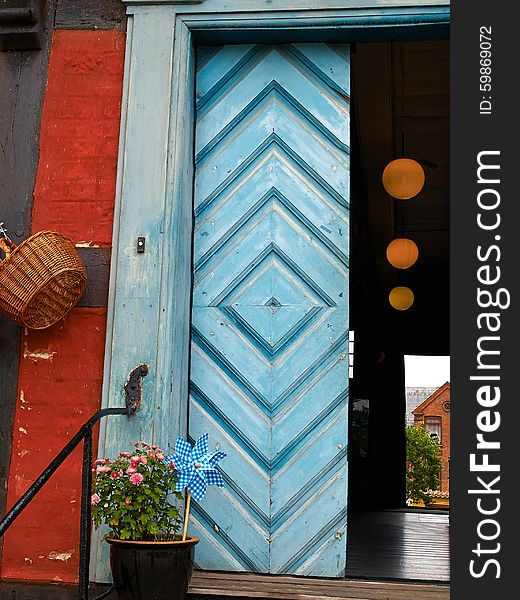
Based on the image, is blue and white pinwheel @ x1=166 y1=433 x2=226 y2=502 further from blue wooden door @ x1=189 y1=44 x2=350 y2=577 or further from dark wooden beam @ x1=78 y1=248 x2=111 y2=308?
dark wooden beam @ x1=78 y1=248 x2=111 y2=308

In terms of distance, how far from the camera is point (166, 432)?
3494mm

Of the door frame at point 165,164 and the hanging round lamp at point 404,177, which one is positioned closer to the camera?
the door frame at point 165,164

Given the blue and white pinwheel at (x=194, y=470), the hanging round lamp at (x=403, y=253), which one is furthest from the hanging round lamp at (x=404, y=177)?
the blue and white pinwheel at (x=194, y=470)

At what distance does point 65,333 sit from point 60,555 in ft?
3.07

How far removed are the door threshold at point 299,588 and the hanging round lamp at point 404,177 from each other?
9.78 ft

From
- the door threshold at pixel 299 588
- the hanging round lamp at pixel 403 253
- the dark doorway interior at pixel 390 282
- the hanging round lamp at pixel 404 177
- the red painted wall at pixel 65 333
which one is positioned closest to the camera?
the door threshold at pixel 299 588

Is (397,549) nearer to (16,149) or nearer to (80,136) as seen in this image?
(80,136)

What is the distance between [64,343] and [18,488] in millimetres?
644

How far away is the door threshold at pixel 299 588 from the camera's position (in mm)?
3182

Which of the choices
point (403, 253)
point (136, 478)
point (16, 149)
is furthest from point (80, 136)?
point (403, 253)

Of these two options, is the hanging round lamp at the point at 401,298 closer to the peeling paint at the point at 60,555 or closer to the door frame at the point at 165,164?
the door frame at the point at 165,164

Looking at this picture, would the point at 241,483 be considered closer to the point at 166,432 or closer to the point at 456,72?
the point at 166,432

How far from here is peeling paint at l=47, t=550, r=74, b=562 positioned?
3.48 m

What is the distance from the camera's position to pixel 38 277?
329 centimetres
